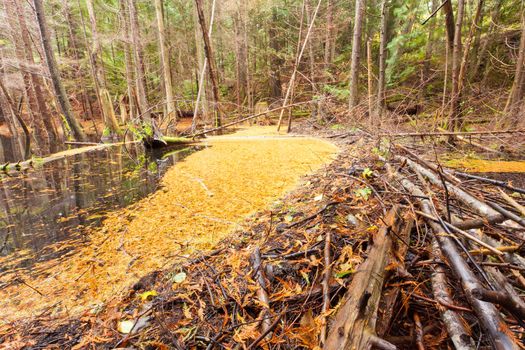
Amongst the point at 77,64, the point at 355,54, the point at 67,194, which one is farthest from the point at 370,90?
the point at 77,64

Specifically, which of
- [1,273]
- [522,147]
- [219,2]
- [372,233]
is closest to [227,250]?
[372,233]

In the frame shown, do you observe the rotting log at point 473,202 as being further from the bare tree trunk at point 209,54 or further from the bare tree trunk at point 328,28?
the bare tree trunk at point 328,28

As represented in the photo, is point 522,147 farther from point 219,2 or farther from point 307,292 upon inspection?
point 219,2

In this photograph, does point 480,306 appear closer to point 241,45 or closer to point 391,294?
point 391,294

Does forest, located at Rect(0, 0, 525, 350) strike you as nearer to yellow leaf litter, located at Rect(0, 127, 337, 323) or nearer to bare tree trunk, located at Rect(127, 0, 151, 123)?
yellow leaf litter, located at Rect(0, 127, 337, 323)

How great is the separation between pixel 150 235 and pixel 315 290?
1950 mm

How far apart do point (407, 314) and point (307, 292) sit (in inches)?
20.6

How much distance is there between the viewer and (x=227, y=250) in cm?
219

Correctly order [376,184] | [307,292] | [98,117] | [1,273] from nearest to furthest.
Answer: [307,292], [1,273], [376,184], [98,117]

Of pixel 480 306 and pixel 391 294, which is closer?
pixel 480 306

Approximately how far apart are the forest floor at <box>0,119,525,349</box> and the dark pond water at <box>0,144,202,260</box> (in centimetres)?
148

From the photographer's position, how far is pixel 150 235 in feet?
8.62

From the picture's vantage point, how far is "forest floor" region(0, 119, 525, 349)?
1.11 metres

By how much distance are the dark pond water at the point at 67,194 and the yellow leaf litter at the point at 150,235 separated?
356mm
